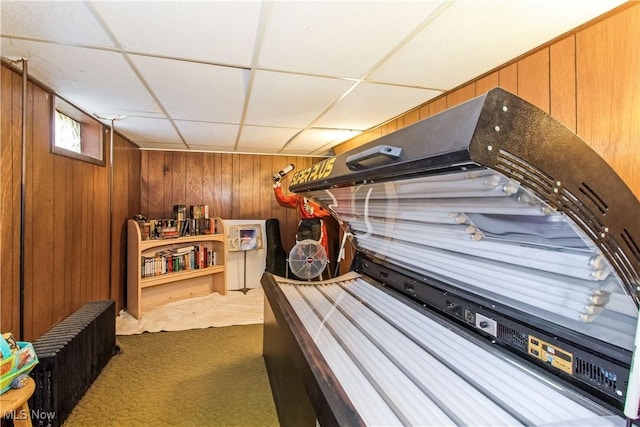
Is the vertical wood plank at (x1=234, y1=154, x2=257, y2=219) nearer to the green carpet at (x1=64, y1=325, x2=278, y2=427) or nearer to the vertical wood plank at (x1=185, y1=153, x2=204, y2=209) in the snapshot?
the vertical wood plank at (x1=185, y1=153, x2=204, y2=209)

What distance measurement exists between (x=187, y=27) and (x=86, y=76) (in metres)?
1.04

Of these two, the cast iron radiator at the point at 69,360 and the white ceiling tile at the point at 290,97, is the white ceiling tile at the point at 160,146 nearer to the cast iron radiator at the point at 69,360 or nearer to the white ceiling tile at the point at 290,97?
the white ceiling tile at the point at 290,97

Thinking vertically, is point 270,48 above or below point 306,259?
above

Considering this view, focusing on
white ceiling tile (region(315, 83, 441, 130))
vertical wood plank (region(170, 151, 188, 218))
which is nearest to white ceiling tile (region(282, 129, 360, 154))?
white ceiling tile (region(315, 83, 441, 130))

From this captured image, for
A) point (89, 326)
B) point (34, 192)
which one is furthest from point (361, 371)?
point (34, 192)

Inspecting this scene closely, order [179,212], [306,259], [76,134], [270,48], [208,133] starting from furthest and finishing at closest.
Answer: [179,212], [208,133], [76,134], [306,259], [270,48]

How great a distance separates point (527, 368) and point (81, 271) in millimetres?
3242

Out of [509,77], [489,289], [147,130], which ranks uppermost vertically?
[147,130]

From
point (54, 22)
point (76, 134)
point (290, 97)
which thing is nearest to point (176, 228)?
point (76, 134)

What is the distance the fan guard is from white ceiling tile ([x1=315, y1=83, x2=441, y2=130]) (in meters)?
1.15

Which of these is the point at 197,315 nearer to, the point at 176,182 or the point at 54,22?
the point at 176,182

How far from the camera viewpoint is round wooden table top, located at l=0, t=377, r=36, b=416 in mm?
1306

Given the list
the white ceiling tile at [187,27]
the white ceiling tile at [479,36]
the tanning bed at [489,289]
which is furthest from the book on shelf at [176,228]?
the white ceiling tile at [479,36]

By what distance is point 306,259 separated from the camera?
2529mm
